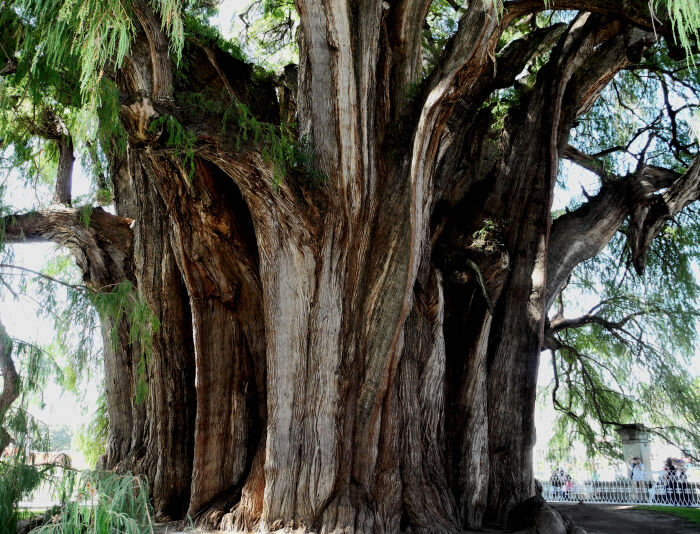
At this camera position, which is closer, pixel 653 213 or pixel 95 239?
pixel 95 239

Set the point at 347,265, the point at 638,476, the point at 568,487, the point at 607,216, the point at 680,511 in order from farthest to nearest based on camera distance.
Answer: the point at 568,487 < the point at 638,476 < the point at 680,511 < the point at 607,216 < the point at 347,265

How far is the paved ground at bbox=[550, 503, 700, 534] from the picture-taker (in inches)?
221

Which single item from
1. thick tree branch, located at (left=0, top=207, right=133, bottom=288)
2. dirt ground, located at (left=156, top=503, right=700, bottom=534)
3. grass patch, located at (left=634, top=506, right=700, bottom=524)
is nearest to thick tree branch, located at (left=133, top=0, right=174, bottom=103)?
thick tree branch, located at (left=0, top=207, right=133, bottom=288)

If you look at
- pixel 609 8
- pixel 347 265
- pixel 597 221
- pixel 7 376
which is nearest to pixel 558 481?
pixel 597 221

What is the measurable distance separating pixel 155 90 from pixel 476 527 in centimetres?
413

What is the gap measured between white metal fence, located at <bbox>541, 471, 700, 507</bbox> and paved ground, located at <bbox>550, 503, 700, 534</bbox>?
1368 mm

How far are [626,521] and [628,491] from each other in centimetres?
296

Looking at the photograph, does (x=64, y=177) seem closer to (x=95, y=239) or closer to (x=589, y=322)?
(x=95, y=239)

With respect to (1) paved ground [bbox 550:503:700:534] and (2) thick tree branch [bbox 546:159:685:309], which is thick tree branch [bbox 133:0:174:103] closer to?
(2) thick tree branch [bbox 546:159:685:309]

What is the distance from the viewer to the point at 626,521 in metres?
6.33

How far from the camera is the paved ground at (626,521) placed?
562cm

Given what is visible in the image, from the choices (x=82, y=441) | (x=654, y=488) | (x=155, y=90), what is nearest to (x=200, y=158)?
(x=155, y=90)

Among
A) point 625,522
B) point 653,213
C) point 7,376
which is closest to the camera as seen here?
point 7,376

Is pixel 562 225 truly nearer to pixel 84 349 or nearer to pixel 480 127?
pixel 480 127
